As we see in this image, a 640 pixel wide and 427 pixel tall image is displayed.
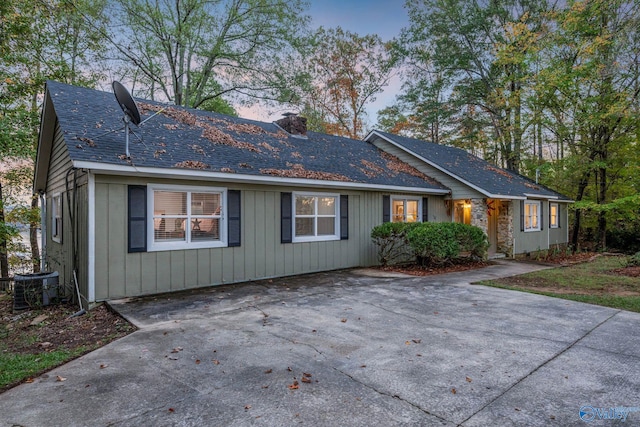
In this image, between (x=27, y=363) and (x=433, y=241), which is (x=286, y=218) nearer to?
(x=433, y=241)

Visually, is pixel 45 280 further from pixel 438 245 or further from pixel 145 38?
pixel 145 38

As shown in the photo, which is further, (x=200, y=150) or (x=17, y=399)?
(x=200, y=150)

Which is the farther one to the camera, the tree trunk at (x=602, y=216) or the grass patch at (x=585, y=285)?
the tree trunk at (x=602, y=216)

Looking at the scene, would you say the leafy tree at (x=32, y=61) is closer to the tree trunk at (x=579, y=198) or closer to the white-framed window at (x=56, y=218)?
the white-framed window at (x=56, y=218)

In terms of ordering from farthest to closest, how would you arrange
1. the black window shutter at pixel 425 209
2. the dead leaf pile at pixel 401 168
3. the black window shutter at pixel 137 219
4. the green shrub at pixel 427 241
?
the dead leaf pile at pixel 401 168, the black window shutter at pixel 425 209, the green shrub at pixel 427 241, the black window shutter at pixel 137 219

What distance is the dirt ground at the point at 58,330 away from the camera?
169 inches

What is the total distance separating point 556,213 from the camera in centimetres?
1566

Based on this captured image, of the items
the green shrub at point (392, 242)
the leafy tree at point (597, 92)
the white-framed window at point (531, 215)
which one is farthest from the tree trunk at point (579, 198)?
the green shrub at point (392, 242)

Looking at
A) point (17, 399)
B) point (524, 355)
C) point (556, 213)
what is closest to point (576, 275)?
point (524, 355)

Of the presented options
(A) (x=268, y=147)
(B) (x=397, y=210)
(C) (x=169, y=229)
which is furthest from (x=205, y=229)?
(B) (x=397, y=210)

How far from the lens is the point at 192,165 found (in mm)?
6820

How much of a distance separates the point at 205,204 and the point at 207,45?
12.9 m

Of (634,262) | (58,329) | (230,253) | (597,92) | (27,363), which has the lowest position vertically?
(58,329)

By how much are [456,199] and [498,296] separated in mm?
6111
